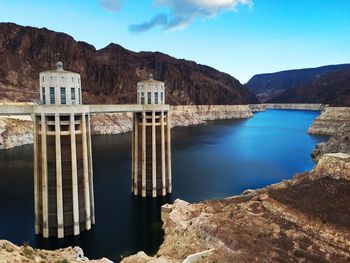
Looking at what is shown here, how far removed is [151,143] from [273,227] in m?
20.8

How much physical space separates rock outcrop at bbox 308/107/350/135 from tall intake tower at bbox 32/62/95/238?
10849 centimetres

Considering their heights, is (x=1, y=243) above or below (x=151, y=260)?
above

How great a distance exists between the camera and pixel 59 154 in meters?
29.4

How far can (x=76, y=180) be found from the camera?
30.3m

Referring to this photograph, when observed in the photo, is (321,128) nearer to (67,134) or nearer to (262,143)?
(262,143)

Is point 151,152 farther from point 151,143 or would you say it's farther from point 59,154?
point 59,154

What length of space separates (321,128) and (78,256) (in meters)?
120

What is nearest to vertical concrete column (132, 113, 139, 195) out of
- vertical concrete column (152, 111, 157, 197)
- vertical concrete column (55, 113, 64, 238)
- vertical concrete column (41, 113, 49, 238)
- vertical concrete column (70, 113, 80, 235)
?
vertical concrete column (152, 111, 157, 197)

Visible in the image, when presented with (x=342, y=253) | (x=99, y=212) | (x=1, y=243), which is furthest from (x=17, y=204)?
(x=342, y=253)

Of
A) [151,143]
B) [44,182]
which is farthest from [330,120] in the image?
A: [44,182]

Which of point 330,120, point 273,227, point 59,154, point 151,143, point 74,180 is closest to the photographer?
point 273,227

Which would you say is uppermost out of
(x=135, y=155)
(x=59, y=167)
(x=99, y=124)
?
(x=99, y=124)

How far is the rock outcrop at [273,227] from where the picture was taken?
21.7m

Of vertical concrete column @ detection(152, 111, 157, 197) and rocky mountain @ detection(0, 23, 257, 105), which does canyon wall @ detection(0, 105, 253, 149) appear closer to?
rocky mountain @ detection(0, 23, 257, 105)
